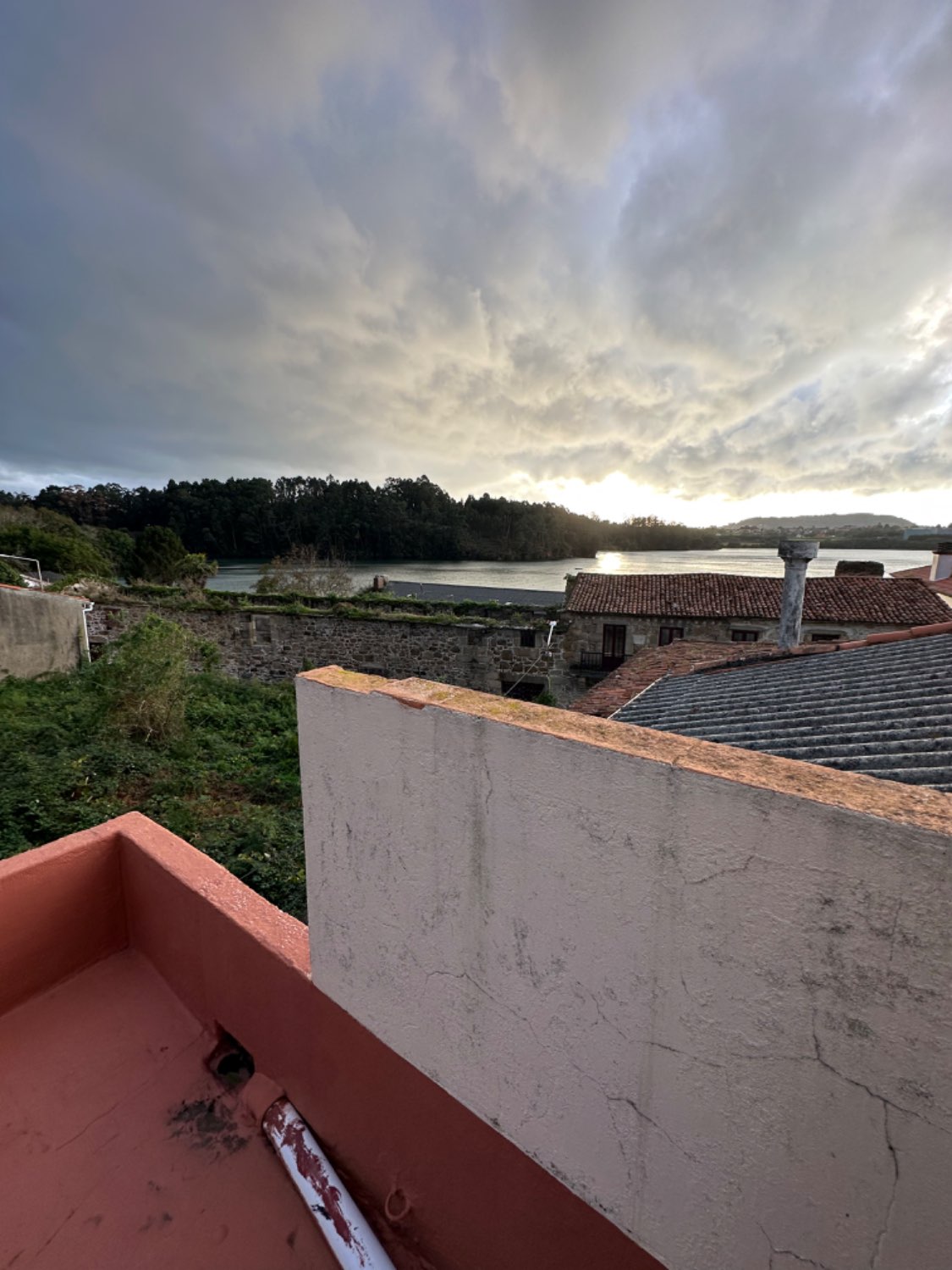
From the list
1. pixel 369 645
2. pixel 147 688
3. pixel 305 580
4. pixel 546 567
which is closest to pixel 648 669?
pixel 147 688

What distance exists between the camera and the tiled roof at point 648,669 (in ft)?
17.5

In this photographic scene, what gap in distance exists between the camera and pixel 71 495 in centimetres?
4966

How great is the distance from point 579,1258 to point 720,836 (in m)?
1.25

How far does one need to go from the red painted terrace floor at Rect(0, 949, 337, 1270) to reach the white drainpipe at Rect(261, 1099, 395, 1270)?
0.08 metres

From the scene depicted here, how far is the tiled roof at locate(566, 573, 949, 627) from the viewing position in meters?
13.4

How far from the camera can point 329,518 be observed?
50.2 metres

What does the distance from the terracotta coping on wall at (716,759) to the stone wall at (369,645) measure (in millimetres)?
12889

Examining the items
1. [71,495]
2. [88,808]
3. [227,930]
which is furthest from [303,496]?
[227,930]

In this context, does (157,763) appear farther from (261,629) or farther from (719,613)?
(719,613)

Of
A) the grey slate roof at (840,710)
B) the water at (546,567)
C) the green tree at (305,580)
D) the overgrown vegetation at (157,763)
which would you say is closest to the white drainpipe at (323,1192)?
the grey slate roof at (840,710)

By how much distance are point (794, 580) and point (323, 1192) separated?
8.71m

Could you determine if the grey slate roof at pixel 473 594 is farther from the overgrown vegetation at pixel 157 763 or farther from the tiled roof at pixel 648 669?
→ the tiled roof at pixel 648 669

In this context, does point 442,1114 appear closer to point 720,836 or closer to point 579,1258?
point 579,1258

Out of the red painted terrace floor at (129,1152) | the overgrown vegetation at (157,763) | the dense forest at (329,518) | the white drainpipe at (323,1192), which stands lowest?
the overgrown vegetation at (157,763)
